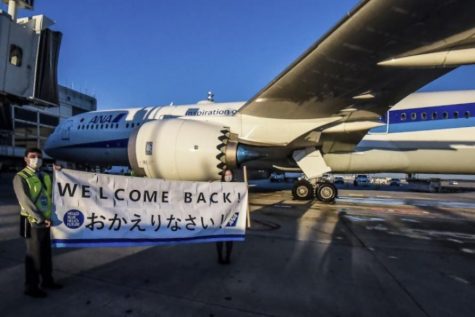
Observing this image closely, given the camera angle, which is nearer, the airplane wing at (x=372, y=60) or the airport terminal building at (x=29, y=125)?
the airplane wing at (x=372, y=60)

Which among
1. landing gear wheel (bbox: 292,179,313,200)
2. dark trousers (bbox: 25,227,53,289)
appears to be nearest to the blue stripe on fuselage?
landing gear wheel (bbox: 292,179,313,200)

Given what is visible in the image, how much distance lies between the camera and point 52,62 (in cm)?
988

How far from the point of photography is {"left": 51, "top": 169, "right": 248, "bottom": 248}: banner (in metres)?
3.81

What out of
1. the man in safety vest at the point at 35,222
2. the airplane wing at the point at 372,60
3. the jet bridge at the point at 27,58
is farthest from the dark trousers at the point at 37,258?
the jet bridge at the point at 27,58

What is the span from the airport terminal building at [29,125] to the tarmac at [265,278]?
97.0ft

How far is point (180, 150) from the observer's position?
8297mm

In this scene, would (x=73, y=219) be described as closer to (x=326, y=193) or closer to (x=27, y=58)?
(x=27, y=58)

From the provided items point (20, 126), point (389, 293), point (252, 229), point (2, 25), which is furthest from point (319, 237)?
point (20, 126)

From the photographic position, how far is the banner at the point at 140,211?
12.5 ft

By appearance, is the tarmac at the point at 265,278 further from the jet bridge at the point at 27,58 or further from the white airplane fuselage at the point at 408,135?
the white airplane fuselage at the point at 408,135

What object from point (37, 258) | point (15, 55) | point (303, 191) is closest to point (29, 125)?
point (15, 55)

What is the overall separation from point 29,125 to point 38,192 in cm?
3969

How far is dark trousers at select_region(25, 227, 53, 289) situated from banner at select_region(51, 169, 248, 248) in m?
0.16

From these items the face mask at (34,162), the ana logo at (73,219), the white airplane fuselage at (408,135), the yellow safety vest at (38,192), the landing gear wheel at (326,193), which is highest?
the white airplane fuselage at (408,135)
